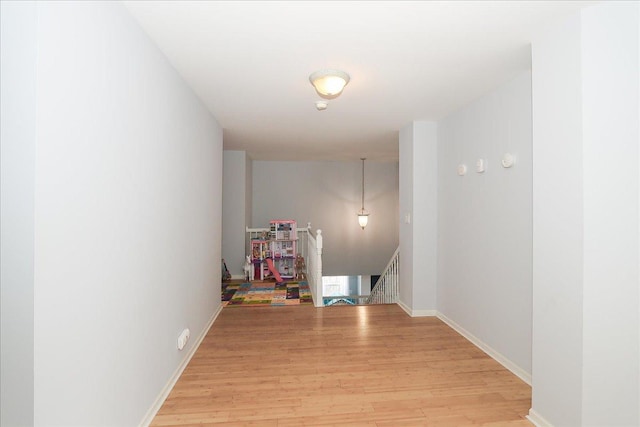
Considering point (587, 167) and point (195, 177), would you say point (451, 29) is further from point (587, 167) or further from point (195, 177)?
point (195, 177)

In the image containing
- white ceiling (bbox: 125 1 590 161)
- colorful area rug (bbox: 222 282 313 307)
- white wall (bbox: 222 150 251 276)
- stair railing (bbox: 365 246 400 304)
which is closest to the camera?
white ceiling (bbox: 125 1 590 161)

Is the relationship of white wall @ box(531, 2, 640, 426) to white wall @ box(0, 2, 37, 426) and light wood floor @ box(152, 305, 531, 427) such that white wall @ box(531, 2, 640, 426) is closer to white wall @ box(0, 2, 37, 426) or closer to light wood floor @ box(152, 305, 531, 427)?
light wood floor @ box(152, 305, 531, 427)

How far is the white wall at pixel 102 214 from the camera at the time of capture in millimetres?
1191

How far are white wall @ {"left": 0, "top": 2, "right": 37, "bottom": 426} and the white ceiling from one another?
0.86m

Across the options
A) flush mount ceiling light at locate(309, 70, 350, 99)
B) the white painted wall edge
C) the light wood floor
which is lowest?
the light wood floor

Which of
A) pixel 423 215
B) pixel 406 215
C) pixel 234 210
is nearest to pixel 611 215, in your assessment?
pixel 423 215

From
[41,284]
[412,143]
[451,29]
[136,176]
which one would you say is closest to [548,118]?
[451,29]

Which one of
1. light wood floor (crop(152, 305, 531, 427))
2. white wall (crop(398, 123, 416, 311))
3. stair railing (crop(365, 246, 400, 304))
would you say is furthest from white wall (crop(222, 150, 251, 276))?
white wall (crop(398, 123, 416, 311))

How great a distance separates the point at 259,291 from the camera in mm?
5406

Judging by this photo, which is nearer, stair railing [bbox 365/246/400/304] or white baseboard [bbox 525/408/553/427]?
white baseboard [bbox 525/408/553/427]

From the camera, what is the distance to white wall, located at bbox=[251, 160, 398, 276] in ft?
24.6

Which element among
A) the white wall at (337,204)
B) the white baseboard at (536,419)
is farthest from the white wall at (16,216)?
the white wall at (337,204)

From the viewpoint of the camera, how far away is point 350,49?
2.24m

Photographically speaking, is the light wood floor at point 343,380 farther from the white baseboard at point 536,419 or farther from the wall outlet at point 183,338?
the wall outlet at point 183,338
